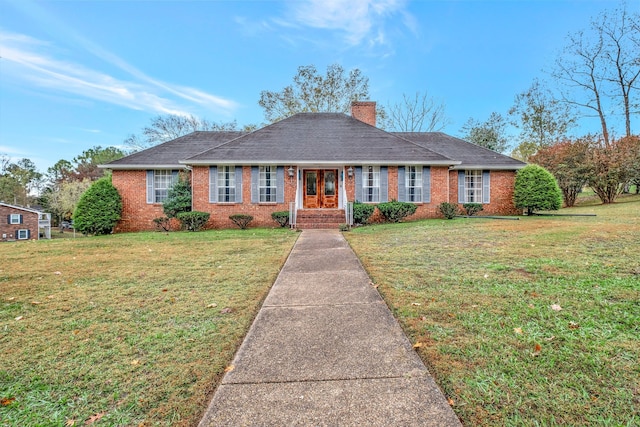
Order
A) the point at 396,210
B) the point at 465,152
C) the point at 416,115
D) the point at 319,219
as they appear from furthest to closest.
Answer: the point at 416,115
the point at 465,152
the point at 396,210
the point at 319,219

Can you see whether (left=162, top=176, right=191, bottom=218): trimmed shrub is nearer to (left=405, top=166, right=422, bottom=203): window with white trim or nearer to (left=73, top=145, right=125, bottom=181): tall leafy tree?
(left=405, top=166, right=422, bottom=203): window with white trim

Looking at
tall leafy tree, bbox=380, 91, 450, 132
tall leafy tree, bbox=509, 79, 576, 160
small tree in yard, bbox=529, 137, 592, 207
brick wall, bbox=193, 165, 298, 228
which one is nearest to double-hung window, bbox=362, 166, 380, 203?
brick wall, bbox=193, 165, 298, 228

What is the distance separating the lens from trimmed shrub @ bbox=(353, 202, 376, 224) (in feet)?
44.0

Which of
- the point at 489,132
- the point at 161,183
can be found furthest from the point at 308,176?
the point at 489,132

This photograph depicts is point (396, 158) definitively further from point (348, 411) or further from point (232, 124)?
point (232, 124)

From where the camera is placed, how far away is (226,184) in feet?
47.8

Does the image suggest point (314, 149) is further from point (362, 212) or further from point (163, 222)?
point (163, 222)

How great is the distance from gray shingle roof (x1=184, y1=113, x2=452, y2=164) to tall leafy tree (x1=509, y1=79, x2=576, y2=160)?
2118cm

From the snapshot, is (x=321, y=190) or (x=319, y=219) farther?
(x=321, y=190)

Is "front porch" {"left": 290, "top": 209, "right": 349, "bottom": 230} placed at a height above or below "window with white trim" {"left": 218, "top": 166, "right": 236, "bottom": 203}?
below

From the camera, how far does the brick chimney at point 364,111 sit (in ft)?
61.9

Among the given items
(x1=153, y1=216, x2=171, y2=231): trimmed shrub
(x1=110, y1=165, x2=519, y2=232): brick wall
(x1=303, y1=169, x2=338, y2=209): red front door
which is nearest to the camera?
(x1=153, y1=216, x2=171, y2=231): trimmed shrub

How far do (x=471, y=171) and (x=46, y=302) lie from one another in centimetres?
1726

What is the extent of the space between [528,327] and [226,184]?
13526mm
